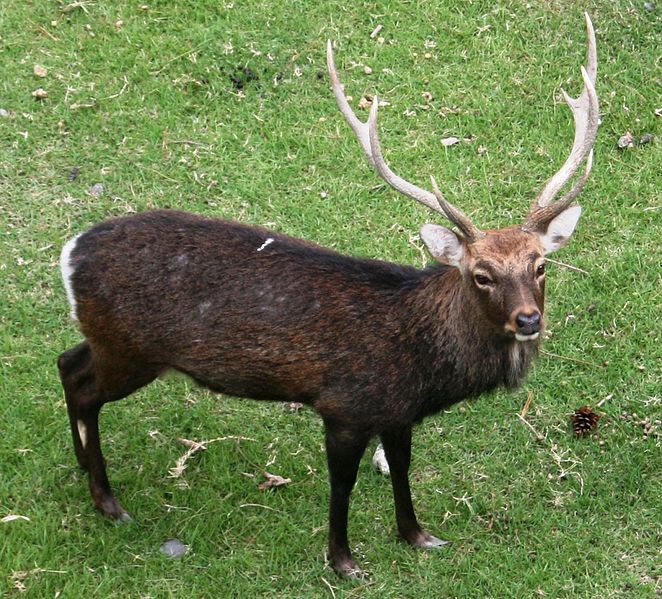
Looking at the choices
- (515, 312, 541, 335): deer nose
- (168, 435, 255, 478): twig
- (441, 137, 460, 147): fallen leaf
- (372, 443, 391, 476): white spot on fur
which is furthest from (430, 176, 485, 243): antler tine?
(441, 137, 460, 147): fallen leaf

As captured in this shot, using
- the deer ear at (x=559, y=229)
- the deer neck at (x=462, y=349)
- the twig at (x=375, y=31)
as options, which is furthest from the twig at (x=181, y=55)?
the deer ear at (x=559, y=229)

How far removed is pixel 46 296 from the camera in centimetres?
770

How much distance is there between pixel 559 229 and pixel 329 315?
1.20 meters

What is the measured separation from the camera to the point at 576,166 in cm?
584

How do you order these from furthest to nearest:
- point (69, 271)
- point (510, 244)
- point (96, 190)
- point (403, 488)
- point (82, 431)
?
point (96, 190) → point (82, 431) → point (403, 488) → point (69, 271) → point (510, 244)

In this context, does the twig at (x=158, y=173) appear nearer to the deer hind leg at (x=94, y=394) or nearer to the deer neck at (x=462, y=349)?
the deer hind leg at (x=94, y=394)

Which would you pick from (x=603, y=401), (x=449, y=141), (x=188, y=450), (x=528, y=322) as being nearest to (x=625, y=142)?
(x=449, y=141)

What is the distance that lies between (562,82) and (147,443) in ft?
13.8

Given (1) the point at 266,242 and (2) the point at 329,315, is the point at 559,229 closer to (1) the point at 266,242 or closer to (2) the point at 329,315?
(2) the point at 329,315

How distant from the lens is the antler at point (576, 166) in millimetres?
5652

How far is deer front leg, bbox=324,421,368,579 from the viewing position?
590cm

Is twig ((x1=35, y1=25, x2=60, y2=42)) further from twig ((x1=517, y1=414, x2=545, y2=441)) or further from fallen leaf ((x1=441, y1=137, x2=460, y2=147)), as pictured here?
twig ((x1=517, y1=414, x2=545, y2=441))

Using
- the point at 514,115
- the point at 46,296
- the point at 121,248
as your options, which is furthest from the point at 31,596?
the point at 514,115

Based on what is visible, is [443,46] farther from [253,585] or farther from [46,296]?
[253,585]
